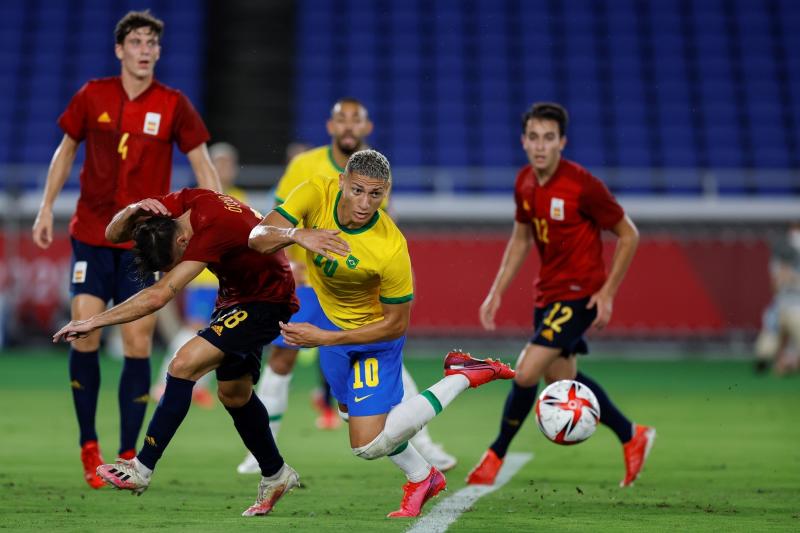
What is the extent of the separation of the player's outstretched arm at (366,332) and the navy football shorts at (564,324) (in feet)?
4.38

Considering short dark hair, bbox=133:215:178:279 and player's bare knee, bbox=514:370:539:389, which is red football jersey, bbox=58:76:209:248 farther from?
player's bare knee, bbox=514:370:539:389

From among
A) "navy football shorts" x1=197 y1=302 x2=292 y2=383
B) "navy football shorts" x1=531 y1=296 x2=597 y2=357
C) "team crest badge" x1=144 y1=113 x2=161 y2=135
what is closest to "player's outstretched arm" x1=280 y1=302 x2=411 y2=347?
"navy football shorts" x1=197 y1=302 x2=292 y2=383

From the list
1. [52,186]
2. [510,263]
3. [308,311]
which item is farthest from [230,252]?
[510,263]

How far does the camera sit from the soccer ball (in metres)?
6.71

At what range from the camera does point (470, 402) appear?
12.5m

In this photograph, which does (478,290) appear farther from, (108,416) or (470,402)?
(108,416)

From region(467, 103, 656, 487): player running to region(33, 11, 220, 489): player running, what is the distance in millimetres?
1880

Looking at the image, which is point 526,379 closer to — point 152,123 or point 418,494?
point 418,494

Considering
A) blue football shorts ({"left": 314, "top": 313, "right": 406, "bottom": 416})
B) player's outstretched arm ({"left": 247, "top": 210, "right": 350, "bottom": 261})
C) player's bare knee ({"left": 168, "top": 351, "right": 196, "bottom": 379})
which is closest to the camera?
player's outstretched arm ({"left": 247, "top": 210, "right": 350, "bottom": 261})

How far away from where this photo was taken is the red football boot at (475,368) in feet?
21.2

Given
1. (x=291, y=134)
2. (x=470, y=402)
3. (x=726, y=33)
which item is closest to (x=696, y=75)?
(x=726, y=33)

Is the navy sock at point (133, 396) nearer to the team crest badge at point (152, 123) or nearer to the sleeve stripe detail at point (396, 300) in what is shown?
the team crest badge at point (152, 123)

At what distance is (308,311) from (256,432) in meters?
1.01

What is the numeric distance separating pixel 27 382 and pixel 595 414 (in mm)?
8854
